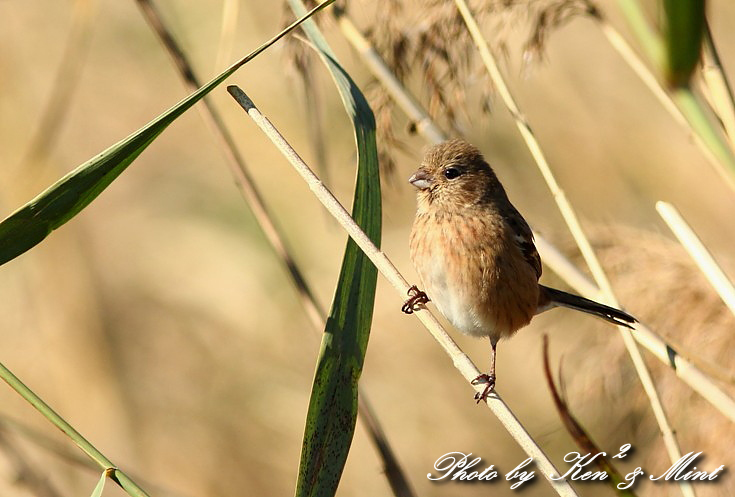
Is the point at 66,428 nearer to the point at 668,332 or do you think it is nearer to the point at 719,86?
the point at 719,86

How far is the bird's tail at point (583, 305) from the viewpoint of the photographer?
227 cm

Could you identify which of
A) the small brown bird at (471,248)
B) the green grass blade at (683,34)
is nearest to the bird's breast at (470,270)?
the small brown bird at (471,248)

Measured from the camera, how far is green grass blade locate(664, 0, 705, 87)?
897 mm

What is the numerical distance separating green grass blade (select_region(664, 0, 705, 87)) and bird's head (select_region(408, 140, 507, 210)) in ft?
6.29

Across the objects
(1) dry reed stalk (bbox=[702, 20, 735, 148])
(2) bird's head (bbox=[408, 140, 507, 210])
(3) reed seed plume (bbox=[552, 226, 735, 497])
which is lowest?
(3) reed seed plume (bbox=[552, 226, 735, 497])

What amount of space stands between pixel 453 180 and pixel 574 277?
30.6 inches

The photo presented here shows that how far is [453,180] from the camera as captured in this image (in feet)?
9.57

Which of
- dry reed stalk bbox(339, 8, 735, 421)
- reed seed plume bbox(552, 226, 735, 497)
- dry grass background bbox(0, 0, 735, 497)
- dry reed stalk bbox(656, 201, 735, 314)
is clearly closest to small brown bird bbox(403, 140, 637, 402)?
reed seed plume bbox(552, 226, 735, 497)

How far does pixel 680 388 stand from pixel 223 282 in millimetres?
2916

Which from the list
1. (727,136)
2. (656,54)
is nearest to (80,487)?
(727,136)

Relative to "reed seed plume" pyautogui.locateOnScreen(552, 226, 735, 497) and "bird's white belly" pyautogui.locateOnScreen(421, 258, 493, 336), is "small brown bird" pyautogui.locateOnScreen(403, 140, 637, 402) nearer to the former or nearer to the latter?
"bird's white belly" pyautogui.locateOnScreen(421, 258, 493, 336)

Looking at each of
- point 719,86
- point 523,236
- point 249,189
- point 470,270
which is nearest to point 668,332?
point 523,236

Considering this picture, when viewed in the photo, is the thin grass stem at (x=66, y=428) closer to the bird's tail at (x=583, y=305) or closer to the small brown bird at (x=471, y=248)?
the bird's tail at (x=583, y=305)

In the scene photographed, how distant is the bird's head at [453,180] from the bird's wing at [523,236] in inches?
4.1
